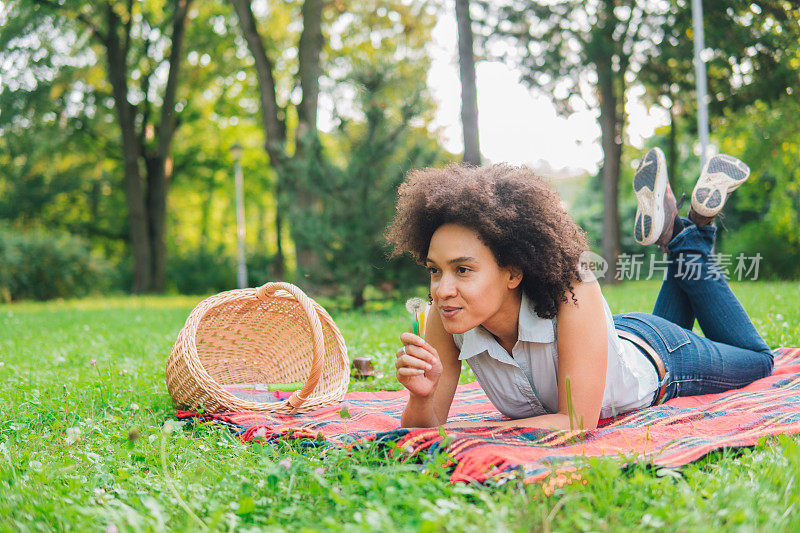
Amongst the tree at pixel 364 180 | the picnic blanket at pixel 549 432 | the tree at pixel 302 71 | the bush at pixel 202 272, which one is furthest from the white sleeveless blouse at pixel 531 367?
the bush at pixel 202 272

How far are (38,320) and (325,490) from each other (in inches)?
304

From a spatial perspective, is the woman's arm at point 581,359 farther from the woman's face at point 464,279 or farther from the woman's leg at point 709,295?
the woman's leg at point 709,295

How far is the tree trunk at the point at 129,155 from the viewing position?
17094 millimetres

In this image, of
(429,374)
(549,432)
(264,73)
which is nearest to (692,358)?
(549,432)

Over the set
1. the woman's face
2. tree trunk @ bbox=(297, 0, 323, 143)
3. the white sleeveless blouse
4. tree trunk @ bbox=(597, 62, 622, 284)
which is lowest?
the white sleeveless blouse

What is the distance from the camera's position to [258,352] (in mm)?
4344

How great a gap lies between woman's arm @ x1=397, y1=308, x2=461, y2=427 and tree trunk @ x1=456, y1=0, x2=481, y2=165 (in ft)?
22.6

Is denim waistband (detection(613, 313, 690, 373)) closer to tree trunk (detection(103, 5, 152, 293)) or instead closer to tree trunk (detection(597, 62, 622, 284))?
tree trunk (detection(597, 62, 622, 284))

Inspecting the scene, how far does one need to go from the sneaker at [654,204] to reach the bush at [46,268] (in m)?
13.8

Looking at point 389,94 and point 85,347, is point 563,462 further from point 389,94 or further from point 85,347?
point 389,94

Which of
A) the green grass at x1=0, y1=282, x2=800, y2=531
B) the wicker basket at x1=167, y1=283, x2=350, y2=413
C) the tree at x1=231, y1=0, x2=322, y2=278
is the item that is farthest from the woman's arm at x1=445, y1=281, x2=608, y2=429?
the tree at x1=231, y1=0, x2=322, y2=278

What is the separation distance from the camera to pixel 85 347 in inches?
214

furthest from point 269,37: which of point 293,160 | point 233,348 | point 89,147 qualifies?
point 233,348

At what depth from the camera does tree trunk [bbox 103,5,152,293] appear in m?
17.1
